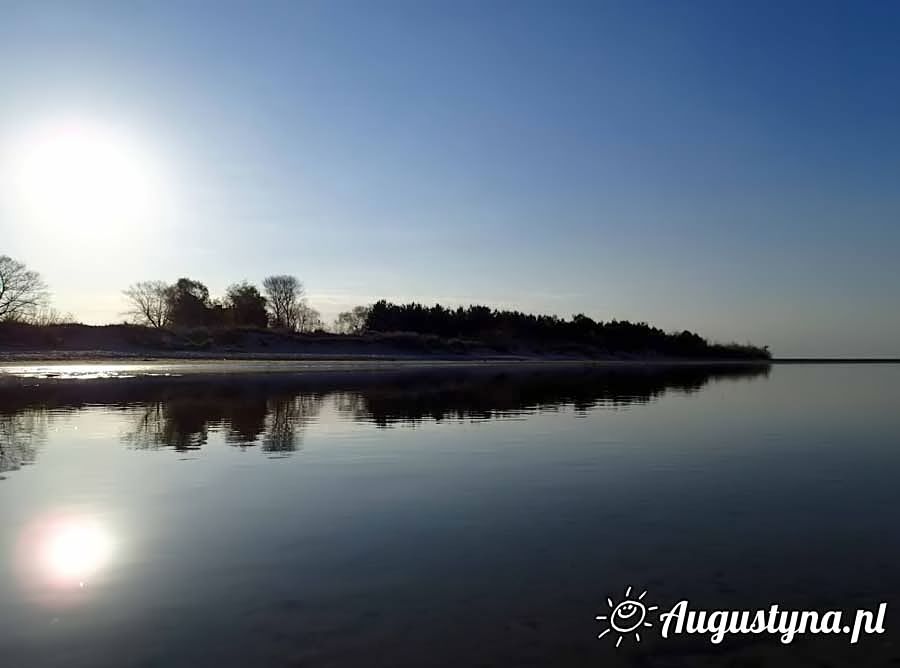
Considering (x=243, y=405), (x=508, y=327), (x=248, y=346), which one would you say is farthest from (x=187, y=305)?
(x=243, y=405)

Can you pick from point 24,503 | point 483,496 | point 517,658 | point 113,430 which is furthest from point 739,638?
point 113,430

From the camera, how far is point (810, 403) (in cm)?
3306

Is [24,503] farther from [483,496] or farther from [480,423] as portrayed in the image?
[480,423]

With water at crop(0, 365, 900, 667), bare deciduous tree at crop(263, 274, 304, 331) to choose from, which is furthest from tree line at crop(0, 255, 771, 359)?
water at crop(0, 365, 900, 667)

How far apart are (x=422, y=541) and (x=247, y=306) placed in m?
131

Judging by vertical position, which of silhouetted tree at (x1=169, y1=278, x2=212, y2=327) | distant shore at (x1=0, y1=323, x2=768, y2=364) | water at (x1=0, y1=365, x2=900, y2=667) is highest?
silhouetted tree at (x1=169, y1=278, x2=212, y2=327)
